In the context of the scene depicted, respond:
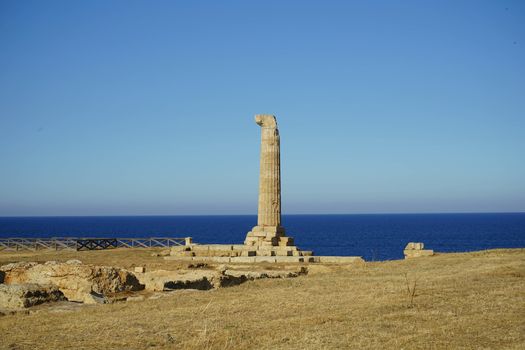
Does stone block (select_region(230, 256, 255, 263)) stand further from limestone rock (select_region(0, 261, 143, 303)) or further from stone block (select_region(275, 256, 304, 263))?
limestone rock (select_region(0, 261, 143, 303))

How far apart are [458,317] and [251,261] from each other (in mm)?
18350

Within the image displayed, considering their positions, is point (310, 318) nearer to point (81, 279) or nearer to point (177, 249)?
point (81, 279)

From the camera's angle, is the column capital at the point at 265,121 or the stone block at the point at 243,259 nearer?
the stone block at the point at 243,259

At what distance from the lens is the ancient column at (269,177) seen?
34000 millimetres

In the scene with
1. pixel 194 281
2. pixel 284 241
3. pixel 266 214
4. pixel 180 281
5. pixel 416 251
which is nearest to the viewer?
pixel 180 281

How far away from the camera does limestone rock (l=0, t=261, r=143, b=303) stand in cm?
1650

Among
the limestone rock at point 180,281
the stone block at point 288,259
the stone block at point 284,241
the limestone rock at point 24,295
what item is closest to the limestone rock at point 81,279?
the limestone rock at point 180,281

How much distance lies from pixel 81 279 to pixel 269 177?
18574 millimetres

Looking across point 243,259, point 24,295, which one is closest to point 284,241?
point 243,259

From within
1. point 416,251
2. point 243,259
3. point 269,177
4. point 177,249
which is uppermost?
point 269,177

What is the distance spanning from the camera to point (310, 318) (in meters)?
11.5

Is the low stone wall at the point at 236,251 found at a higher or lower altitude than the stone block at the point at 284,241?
lower

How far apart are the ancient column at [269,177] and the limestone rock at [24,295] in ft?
63.2

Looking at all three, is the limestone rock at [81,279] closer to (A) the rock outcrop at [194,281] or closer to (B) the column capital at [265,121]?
(A) the rock outcrop at [194,281]
